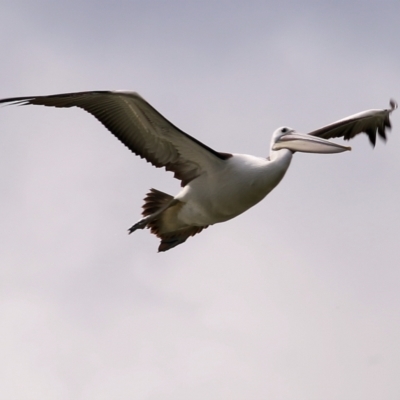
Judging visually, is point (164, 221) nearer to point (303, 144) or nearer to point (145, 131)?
point (145, 131)

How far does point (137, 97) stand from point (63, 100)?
0.81 meters

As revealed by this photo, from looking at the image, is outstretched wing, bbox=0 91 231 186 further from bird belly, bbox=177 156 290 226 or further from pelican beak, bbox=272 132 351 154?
pelican beak, bbox=272 132 351 154

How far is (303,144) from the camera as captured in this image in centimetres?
1083

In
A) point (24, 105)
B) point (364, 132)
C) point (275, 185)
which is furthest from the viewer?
point (364, 132)

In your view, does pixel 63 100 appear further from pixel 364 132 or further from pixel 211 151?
pixel 364 132

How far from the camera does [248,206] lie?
1066cm

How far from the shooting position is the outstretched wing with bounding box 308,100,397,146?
1234 cm

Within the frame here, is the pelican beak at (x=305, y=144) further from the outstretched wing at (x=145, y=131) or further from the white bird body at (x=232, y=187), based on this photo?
the outstretched wing at (x=145, y=131)

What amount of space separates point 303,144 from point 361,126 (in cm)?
226

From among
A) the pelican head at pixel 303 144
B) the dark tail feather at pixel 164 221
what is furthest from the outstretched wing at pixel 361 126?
the dark tail feather at pixel 164 221

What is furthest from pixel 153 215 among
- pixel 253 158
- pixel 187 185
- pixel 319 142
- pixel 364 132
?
pixel 364 132

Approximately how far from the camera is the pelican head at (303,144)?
10.7 meters

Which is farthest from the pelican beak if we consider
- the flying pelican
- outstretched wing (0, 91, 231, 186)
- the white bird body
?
outstretched wing (0, 91, 231, 186)

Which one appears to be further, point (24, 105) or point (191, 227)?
point (191, 227)
